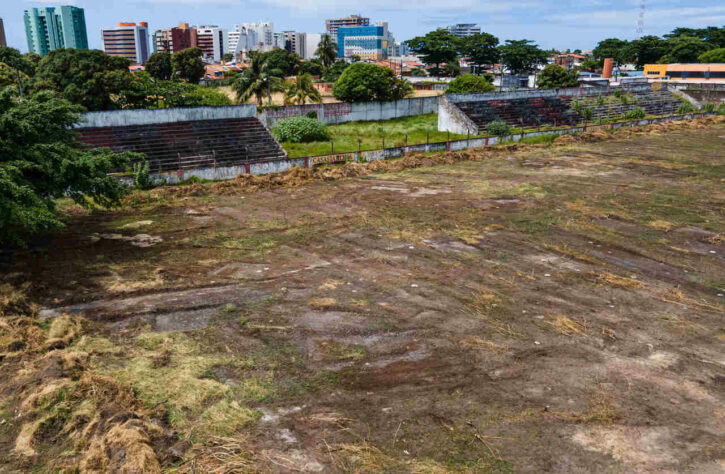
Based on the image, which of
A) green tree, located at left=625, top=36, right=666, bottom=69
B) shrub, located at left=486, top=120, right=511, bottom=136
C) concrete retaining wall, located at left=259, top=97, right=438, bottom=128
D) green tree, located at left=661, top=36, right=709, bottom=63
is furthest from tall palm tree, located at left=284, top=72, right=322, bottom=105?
green tree, located at left=625, top=36, right=666, bottom=69

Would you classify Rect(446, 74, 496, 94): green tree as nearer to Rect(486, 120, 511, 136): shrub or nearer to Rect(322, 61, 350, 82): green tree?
Rect(486, 120, 511, 136): shrub

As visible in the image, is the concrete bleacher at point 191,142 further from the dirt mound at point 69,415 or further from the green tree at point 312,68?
the green tree at point 312,68

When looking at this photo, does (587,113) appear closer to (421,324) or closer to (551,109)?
(551,109)

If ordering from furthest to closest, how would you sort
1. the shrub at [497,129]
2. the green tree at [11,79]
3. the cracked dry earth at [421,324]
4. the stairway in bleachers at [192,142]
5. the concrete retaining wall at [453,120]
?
the green tree at [11,79] < the concrete retaining wall at [453,120] < the shrub at [497,129] < the stairway in bleachers at [192,142] < the cracked dry earth at [421,324]

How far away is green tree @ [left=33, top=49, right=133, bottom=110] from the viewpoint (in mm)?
44975

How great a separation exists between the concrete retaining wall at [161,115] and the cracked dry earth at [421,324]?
12841 mm

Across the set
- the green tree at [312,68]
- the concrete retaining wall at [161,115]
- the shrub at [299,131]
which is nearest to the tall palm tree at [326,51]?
the green tree at [312,68]

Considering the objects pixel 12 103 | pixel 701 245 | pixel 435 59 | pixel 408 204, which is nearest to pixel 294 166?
pixel 408 204

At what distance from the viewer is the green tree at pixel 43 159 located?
14114 millimetres

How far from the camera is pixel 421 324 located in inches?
483

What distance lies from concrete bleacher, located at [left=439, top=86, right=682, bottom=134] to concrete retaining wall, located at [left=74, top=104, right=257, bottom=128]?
53.3 feet

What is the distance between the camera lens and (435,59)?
3546 inches

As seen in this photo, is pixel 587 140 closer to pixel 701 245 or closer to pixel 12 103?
pixel 701 245

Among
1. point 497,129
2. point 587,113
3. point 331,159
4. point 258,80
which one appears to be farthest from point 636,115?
point 258,80
